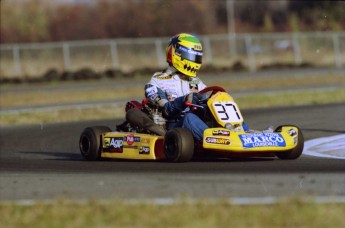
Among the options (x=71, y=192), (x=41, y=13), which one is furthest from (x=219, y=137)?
(x=41, y=13)

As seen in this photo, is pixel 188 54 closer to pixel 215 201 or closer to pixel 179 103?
pixel 179 103

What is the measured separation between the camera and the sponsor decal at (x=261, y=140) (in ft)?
30.3

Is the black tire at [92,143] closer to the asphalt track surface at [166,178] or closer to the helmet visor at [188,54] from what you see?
the asphalt track surface at [166,178]

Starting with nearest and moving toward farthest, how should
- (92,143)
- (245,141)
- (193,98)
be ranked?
(245,141)
(193,98)
(92,143)

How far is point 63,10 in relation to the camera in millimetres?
50750

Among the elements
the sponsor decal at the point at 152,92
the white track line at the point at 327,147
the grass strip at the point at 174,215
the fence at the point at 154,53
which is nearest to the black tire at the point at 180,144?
the sponsor decal at the point at 152,92

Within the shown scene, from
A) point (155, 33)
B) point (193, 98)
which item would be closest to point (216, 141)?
point (193, 98)

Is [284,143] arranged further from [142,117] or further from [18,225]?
[18,225]

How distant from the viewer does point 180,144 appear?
30.6ft

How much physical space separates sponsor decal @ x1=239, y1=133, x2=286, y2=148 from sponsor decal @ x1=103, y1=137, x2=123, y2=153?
177 cm

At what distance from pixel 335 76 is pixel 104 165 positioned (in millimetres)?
20704

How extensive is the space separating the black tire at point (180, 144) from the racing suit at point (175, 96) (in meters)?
0.23

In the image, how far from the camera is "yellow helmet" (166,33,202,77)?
10664 millimetres

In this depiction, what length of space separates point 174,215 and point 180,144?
3151 mm
